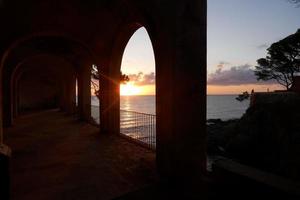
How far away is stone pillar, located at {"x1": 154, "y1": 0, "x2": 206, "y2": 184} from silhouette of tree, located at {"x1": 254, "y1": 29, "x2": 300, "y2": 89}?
2211cm

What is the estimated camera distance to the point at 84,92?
11.7 meters

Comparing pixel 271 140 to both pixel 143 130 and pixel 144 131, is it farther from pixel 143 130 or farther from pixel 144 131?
pixel 144 131

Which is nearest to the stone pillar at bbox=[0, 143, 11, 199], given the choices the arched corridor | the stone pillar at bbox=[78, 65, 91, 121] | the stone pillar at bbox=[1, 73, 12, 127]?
the arched corridor

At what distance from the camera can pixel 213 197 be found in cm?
327

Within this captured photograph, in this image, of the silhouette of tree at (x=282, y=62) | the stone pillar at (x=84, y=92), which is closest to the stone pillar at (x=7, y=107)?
the stone pillar at (x=84, y=92)

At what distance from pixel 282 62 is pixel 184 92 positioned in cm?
2530

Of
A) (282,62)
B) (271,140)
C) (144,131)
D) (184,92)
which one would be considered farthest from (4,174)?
(282,62)

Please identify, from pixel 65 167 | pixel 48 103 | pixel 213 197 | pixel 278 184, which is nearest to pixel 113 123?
pixel 65 167

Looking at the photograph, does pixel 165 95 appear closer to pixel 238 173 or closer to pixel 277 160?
pixel 238 173

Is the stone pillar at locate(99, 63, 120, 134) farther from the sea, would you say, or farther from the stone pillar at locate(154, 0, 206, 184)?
the sea

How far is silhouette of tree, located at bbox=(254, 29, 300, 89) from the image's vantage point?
73.6 feet

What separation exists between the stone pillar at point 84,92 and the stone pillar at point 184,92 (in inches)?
343

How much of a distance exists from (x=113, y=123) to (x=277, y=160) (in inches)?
432

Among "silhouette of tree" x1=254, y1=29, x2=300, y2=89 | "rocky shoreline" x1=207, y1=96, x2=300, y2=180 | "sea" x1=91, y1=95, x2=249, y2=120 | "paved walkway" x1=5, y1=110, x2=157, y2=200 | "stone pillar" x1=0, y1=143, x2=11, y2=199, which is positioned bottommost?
"sea" x1=91, y1=95, x2=249, y2=120
